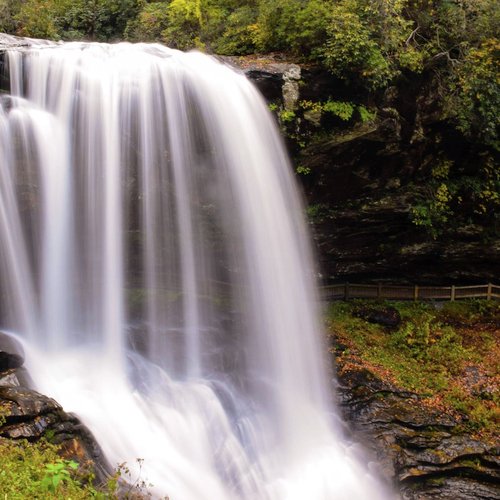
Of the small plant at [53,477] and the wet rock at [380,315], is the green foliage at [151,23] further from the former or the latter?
the small plant at [53,477]

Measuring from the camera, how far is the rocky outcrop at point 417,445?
9.00 m

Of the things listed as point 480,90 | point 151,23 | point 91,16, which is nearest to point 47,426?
point 480,90

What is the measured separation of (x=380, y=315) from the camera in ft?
45.3

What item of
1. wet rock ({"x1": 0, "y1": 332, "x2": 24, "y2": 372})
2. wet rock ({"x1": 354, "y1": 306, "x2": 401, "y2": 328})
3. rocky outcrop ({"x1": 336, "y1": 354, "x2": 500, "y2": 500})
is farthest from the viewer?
wet rock ({"x1": 354, "y1": 306, "x2": 401, "y2": 328})

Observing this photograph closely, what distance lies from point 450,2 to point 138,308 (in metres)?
10.7

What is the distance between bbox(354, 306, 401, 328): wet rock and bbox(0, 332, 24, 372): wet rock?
355 inches

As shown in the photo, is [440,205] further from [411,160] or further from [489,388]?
[489,388]

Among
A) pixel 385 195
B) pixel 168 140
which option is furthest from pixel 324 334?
pixel 168 140

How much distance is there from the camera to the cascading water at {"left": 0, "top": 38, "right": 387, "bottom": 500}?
8.61 meters

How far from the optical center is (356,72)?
36.2ft

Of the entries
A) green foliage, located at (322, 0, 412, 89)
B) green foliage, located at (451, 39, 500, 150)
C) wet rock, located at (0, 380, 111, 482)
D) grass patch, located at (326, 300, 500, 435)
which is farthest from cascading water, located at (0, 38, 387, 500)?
green foliage, located at (451, 39, 500, 150)

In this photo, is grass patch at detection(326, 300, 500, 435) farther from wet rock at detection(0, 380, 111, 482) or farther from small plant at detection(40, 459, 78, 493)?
small plant at detection(40, 459, 78, 493)

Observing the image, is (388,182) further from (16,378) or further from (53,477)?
(53,477)

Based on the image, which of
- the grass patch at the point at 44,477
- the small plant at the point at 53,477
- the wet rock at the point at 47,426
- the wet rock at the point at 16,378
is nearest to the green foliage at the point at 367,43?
the wet rock at the point at 16,378
